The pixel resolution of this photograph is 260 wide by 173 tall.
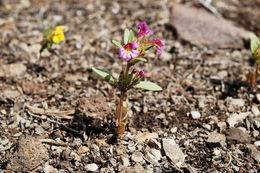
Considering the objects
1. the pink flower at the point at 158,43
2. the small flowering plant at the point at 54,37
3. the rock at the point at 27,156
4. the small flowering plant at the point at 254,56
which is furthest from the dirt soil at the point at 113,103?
the pink flower at the point at 158,43

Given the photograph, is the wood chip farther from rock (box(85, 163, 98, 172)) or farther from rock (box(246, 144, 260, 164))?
rock (box(246, 144, 260, 164))

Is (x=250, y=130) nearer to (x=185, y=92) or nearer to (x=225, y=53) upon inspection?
(x=185, y=92)

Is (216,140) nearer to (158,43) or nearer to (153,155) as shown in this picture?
(153,155)

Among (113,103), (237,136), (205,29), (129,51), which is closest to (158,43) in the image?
(129,51)

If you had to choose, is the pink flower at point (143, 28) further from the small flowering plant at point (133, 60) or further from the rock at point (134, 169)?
the rock at point (134, 169)

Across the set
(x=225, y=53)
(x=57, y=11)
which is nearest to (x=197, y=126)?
(x=225, y=53)

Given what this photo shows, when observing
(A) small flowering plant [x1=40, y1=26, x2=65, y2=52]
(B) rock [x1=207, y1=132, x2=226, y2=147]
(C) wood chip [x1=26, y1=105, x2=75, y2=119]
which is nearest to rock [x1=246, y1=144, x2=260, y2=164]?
(B) rock [x1=207, y1=132, x2=226, y2=147]
